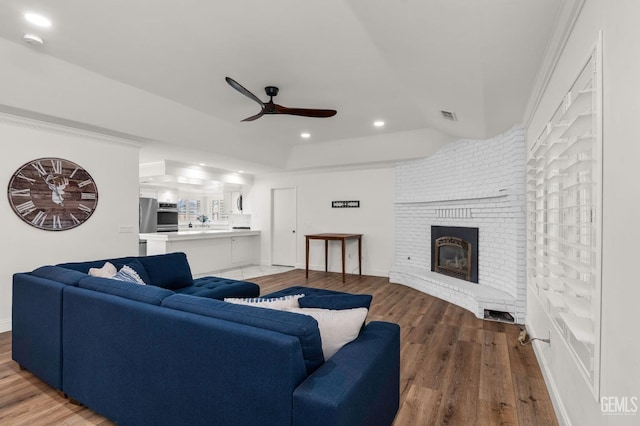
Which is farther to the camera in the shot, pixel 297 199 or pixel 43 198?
pixel 297 199

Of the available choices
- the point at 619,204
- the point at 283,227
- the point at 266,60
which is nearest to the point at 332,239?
the point at 283,227

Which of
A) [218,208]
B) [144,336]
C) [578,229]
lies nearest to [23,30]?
[144,336]

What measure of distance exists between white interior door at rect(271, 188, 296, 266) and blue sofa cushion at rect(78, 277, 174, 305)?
5525mm

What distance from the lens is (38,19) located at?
2.41 m

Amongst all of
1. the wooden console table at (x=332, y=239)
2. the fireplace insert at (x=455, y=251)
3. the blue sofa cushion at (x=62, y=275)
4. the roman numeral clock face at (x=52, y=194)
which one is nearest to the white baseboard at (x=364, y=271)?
the wooden console table at (x=332, y=239)

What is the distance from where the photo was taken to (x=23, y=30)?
256 centimetres

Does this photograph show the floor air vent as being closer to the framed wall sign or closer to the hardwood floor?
the hardwood floor

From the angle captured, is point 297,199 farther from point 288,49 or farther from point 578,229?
point 578,229

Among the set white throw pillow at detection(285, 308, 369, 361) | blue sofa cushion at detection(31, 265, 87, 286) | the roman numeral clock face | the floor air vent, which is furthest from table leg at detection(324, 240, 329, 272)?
white throw pillow at detection(285, 308, 369, 361)

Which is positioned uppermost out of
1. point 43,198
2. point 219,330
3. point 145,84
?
point 145,84

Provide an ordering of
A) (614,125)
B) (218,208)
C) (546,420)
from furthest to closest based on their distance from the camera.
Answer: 1. (218,208)
2. (546,420)
3. (614,125)

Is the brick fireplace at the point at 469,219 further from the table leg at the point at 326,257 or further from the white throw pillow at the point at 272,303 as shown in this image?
the white throw pillow at the point at 272,303

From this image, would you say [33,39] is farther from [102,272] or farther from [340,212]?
[340,212]

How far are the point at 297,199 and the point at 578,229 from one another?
19.9 ft
